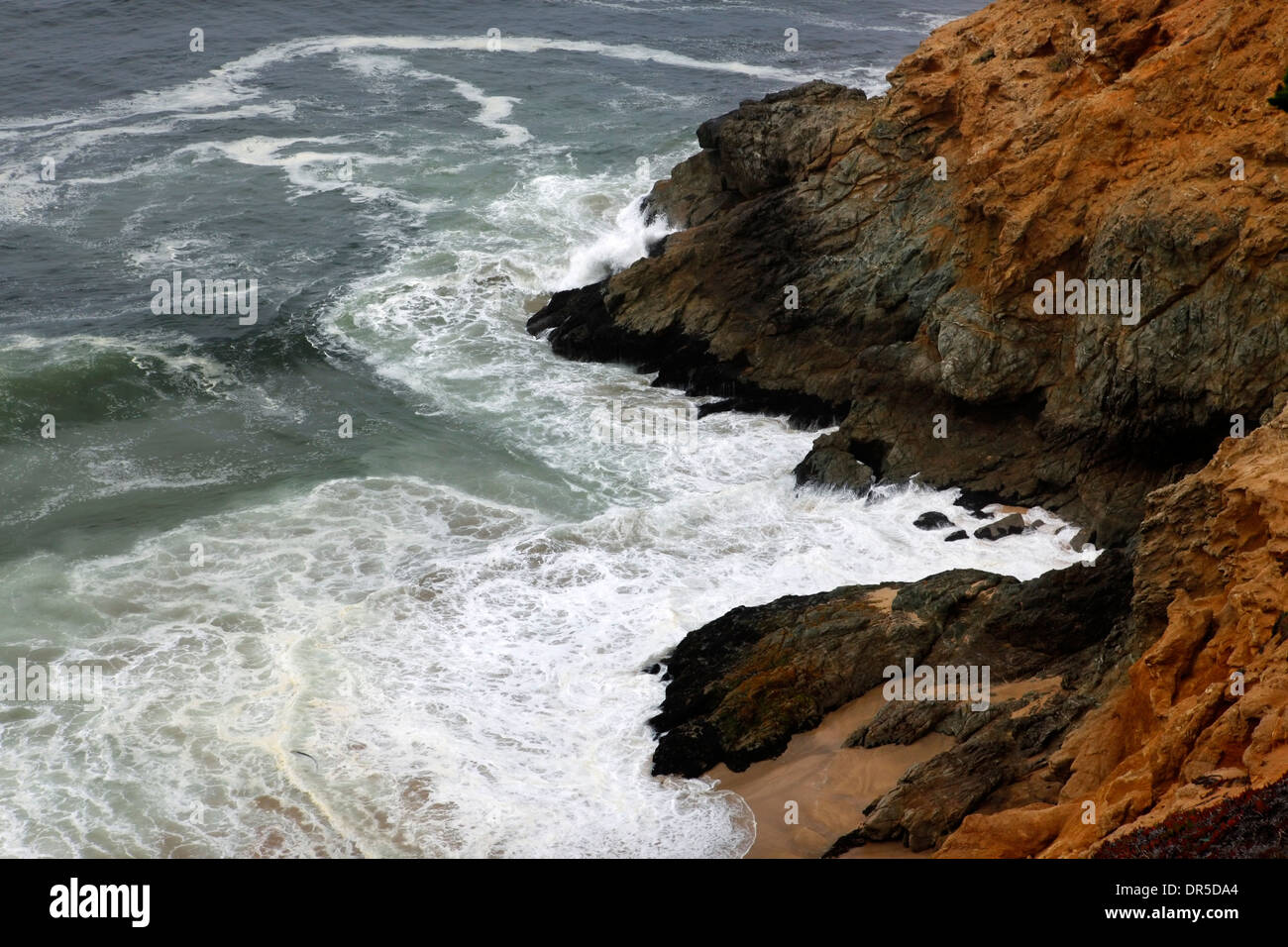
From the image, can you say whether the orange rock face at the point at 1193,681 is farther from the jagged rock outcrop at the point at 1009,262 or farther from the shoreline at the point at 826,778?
the jagged rock outcrop at the point at 1009,262

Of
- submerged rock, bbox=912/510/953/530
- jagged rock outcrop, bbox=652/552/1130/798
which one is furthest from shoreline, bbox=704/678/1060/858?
submerged rock, bbox=912/510/953/530

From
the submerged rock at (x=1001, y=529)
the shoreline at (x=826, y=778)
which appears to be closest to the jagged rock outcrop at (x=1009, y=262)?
the submerged rock at (x=1001, y=529)

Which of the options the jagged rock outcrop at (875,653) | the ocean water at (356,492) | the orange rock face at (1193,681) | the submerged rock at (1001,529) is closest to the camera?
the orange rock face at (1193,681)

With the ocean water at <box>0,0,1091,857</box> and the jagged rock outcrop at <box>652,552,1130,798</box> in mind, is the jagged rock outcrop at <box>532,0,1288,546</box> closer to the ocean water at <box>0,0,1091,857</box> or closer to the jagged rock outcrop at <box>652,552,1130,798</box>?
the ocean water at <box>0,0,1091,857</box>

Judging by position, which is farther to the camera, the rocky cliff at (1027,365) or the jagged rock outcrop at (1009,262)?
the jagged rock outcrop at (1009,262)

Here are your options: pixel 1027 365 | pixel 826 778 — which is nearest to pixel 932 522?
pixel 1027 365
